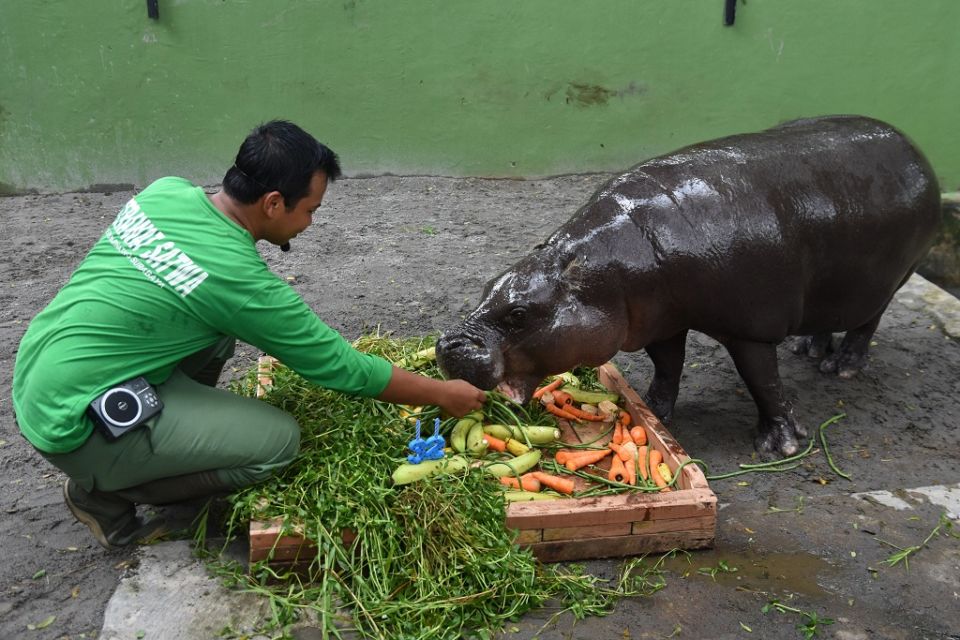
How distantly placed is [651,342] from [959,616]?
152 cm

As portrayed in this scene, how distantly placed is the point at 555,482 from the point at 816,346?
2.36 m

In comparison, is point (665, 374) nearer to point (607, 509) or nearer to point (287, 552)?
point (607, 509)

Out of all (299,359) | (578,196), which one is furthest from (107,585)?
(578,196)

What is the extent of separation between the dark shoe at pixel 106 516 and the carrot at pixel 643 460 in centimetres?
177

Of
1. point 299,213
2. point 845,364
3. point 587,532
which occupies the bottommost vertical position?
point 845,364

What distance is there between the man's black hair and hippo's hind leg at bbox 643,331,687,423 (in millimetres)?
1838

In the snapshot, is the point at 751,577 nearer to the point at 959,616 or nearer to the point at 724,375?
the point at 959,616

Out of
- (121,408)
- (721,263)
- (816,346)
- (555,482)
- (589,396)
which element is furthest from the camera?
(816,346)

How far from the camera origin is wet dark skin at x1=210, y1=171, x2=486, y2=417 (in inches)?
124

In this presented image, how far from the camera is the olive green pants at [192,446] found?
3047 mm

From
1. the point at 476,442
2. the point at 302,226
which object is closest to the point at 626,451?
the point at 476,442

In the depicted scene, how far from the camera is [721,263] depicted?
3.73m

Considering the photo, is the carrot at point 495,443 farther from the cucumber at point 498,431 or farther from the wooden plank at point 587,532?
the wooden plank at point 587,532

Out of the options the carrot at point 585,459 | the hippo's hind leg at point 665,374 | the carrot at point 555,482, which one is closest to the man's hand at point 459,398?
the carrot at point 555,482
